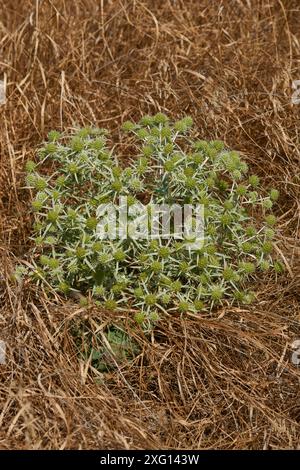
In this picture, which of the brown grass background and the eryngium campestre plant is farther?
the eryngium campestre plant

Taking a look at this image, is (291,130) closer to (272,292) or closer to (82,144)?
(272,292)

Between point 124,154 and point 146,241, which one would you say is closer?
point 146,241

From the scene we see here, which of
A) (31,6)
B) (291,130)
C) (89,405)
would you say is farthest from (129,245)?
(31,6)

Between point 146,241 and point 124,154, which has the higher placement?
point 124,154
